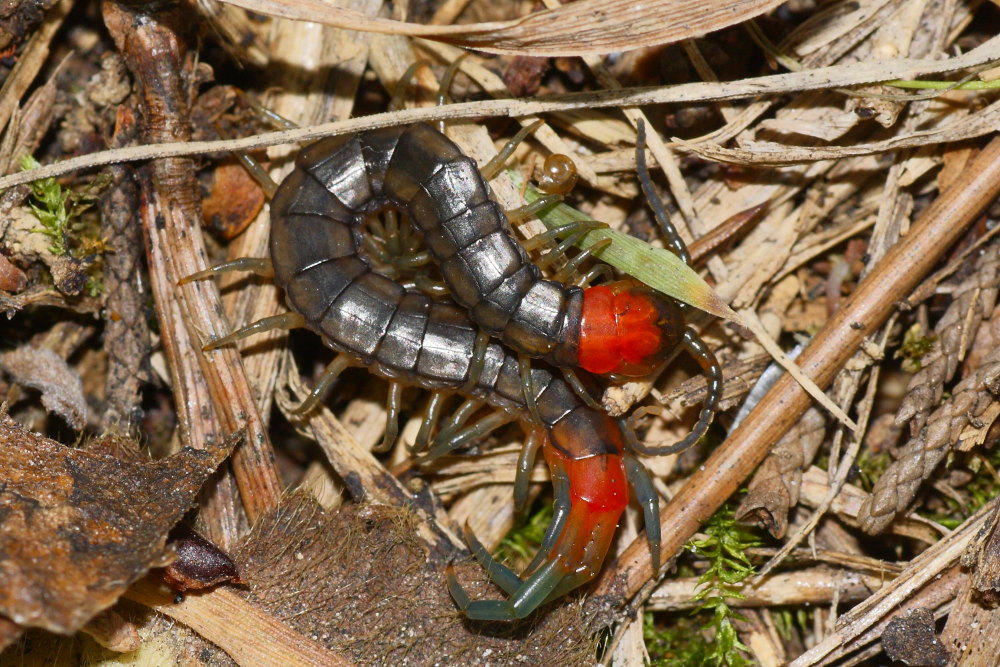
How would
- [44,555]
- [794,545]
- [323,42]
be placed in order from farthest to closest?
[323,42] < [794,545] < [44,555]

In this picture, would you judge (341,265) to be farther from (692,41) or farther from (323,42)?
(692,41)

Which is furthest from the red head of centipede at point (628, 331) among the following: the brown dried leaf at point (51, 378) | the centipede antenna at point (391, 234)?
the brown dried leaf at point (51, 378)

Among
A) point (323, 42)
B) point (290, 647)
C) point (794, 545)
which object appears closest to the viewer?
point (290, 647)

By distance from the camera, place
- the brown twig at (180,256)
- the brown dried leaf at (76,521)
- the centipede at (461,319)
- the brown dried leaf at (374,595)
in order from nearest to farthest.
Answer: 1. the brown dried leaf at (76,521)
2. the brown dried leaf at (374,595)
3. the centipede at (461,319)
4. the brown twig at (180,256)

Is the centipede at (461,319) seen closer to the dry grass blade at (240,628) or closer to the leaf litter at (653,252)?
the leaf litter at (653,252)

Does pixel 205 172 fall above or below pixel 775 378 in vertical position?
above

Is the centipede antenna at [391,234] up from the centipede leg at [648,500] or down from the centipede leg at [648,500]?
up

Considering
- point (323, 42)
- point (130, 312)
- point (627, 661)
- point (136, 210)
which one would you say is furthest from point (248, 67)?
point (627, 661)
